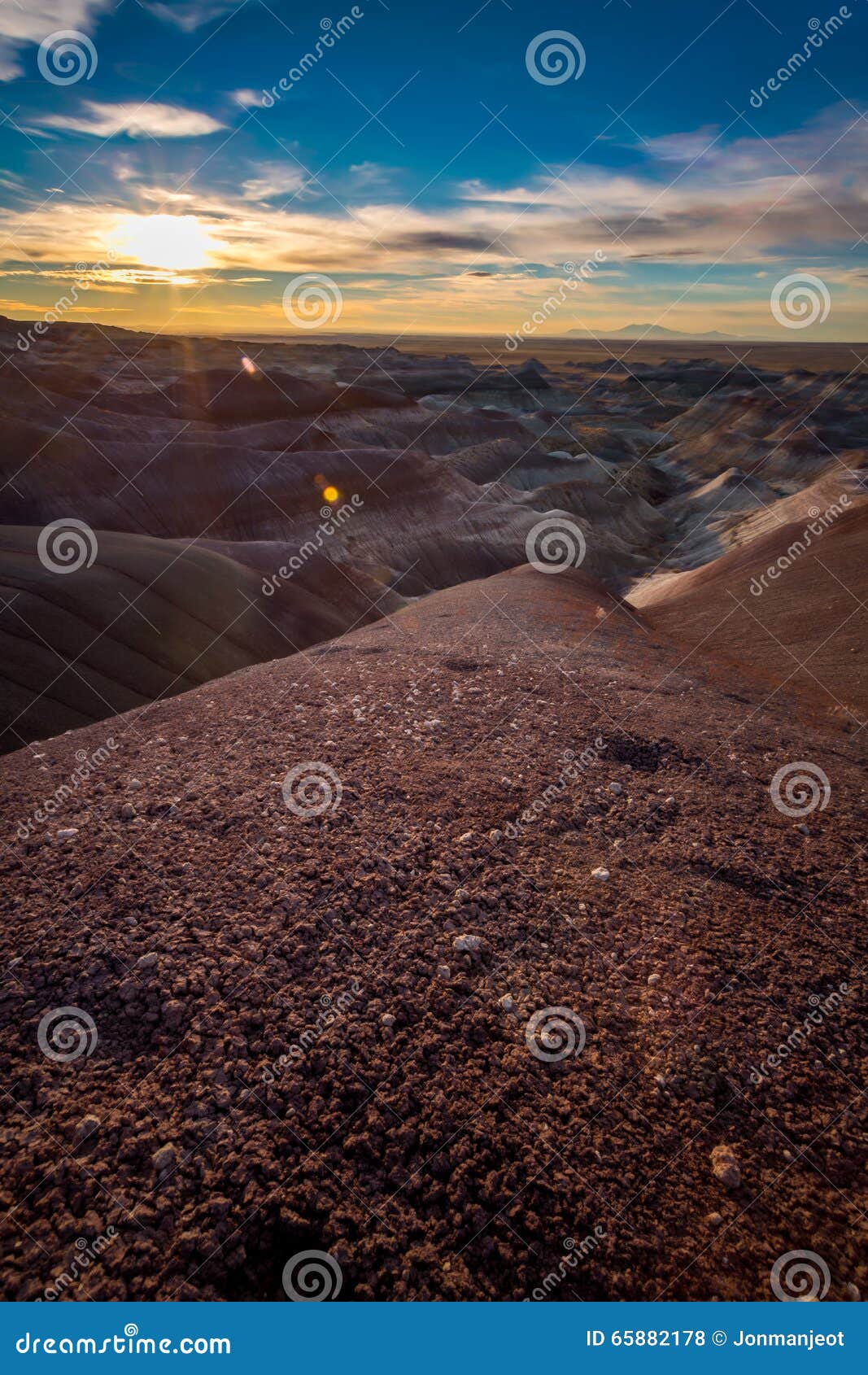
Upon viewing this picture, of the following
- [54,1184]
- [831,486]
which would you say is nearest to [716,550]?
[831,486]

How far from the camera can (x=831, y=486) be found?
39750 mm

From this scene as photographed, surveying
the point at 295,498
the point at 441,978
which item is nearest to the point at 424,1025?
the point at 441,978

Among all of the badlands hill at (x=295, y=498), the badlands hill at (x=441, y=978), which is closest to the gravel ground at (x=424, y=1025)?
the badlands hill at (x=441, y=978)

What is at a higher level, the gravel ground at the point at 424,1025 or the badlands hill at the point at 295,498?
the badlands hill at the point at 295,498

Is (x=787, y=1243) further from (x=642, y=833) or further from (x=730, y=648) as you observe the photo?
(x=730, y=648)

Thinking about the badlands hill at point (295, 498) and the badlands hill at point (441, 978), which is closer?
the badlands hill at point (441, 978)

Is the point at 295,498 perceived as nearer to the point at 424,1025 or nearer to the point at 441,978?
the point at 441,978

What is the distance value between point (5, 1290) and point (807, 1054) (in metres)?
4.40

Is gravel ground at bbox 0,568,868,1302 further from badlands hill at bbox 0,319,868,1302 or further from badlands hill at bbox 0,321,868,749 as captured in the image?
badlands hill at bbox 0,321,868,749

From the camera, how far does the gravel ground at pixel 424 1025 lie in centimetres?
331

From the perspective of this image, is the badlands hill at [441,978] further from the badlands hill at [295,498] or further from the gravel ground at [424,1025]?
the badlands hill at [295,498]

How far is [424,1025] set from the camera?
4332 mm

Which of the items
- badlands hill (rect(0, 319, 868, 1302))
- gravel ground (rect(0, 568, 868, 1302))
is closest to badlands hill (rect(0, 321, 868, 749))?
badlands hill (rect(0, 319, 868, 1302))

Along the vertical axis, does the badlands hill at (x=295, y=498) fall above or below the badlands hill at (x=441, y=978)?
above
